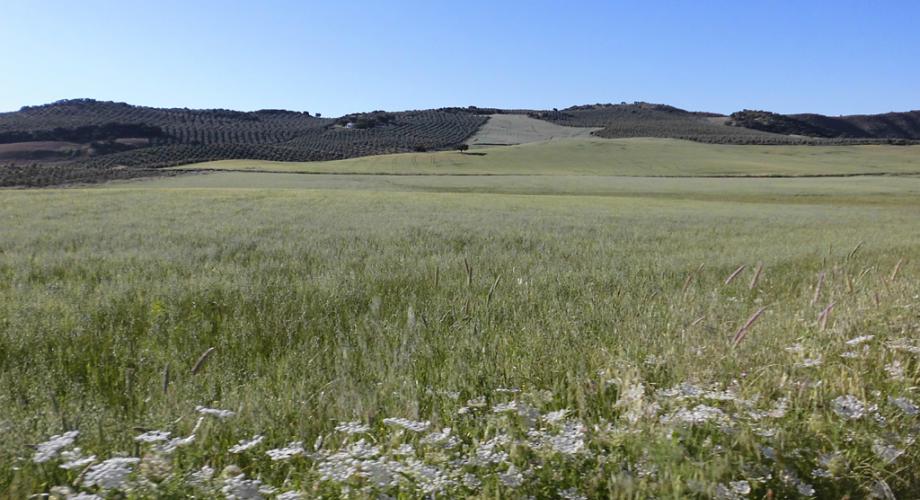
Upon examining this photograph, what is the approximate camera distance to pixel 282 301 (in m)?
5.64

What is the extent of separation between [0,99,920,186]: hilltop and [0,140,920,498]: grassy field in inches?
1851

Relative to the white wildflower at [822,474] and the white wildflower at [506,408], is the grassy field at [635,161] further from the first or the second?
the white wildflower at [822,474]

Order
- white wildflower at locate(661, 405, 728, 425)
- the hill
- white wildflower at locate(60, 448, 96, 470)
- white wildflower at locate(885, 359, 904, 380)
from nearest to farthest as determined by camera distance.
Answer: white wildflower at locate(60, 448, 96, 470) < white wildflower at locate(661, 405, 728, 425) < white wildflower at locate(885, 359, 904, 380) < the hill

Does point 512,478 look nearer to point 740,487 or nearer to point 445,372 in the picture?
point 740,487

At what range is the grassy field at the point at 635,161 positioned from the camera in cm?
5653

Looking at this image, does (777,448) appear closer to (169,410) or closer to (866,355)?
(866,355)

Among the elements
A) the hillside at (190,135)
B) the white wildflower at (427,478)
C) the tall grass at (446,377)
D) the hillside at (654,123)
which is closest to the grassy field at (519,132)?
the hillside at (190,135)

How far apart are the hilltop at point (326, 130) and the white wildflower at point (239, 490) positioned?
5135cm

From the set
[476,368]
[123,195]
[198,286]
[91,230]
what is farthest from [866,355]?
[123,195]

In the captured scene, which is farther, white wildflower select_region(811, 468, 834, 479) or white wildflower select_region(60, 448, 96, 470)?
white wildflower select_region(811, 468, 834, 479)

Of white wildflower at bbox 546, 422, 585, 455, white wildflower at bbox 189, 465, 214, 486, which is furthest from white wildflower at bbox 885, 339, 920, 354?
white wildflower at bbox 189, 465, 214, 486

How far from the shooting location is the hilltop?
7338 centimetres

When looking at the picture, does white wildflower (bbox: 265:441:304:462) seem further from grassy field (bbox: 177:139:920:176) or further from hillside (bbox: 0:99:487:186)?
grassy field (bbox: 177:139:920:176)

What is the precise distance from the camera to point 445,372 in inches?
140
